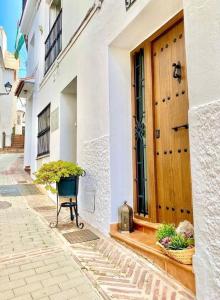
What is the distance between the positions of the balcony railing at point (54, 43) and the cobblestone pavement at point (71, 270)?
17.4 ft

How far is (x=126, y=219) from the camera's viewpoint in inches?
137

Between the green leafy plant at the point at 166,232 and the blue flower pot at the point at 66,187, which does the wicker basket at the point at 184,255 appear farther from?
the blue flower pot at the point at 66,187

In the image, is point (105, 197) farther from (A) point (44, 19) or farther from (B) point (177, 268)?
(A) point (44, 19)

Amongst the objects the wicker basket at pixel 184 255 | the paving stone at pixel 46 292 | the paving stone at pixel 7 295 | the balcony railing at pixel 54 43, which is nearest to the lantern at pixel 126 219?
the wicker basket at pixel 184 255

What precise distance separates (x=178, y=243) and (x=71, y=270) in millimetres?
1187

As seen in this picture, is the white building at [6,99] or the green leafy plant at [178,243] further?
the white building at [6,99]

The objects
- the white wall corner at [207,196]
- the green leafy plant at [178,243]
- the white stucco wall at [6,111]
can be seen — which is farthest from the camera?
the white stucco wall at [6,111]

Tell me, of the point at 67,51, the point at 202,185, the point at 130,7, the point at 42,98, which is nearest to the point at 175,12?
the point at 130,7

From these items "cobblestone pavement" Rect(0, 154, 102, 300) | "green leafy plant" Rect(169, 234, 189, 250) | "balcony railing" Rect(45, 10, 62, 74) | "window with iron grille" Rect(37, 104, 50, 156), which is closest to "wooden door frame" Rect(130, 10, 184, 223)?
"green leafy plant" Rect(169, 234, 189, 250)

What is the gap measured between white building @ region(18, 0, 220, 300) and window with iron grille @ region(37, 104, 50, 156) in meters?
2.91

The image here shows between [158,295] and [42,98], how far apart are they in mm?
8040

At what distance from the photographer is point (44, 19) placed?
9000 mm

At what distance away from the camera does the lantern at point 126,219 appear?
3.48 meters

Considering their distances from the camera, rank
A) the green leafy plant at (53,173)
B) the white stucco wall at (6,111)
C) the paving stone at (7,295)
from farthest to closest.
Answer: the white stucco wall at (6,111) → the green leafy plant at (53,173) → the paving stone at (7,295)
